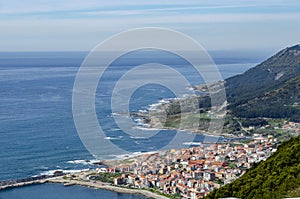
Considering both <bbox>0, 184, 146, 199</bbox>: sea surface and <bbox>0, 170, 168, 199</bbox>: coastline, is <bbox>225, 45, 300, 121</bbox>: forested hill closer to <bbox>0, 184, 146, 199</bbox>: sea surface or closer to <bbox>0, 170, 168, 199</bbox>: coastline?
<bbox>0, 170, 168, 199</bbox>: coastline

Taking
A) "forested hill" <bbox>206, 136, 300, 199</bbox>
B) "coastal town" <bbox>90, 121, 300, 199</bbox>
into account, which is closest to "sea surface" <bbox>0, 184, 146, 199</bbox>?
"coastal town" <bbox>90, 121, 300, 199</bbox>

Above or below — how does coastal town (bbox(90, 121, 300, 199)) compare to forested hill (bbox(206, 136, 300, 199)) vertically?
below

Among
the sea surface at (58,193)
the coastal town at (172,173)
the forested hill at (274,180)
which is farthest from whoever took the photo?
the coastal town at (172,173)

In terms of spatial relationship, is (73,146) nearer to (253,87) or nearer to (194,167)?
(194,167)

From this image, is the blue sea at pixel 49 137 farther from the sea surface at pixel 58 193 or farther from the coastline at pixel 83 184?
the coastline at pixel 83 184

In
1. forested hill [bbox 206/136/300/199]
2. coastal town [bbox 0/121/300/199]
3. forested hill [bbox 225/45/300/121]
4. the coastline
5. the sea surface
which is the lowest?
the sea surface

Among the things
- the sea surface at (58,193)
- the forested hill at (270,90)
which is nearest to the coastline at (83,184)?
Answer: the sea surface at (58,193)

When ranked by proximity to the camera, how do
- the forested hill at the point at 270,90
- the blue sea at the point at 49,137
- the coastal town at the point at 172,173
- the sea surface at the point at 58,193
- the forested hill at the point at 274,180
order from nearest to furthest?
the forested hill at the point at 274,180 → the sea surface at the point at 58,193 → the coastal town at the point at 172,173 → the blue sea at the point at 49,137 → the forested hill at the point at 270,90
